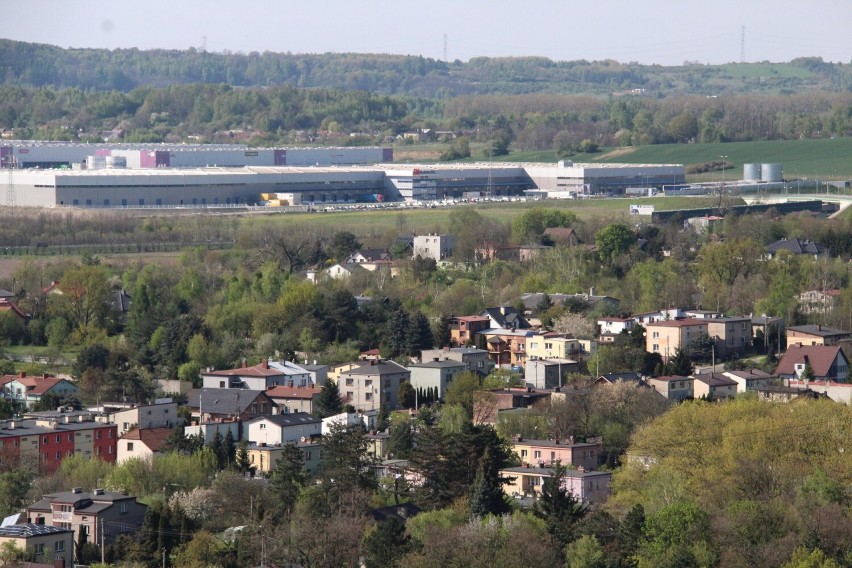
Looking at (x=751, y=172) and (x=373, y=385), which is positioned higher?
(x=751, y=172)

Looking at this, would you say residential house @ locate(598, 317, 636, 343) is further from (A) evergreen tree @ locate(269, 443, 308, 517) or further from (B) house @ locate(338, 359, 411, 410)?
(A) evergreen tree @ locate(269, 443, 308, 517)

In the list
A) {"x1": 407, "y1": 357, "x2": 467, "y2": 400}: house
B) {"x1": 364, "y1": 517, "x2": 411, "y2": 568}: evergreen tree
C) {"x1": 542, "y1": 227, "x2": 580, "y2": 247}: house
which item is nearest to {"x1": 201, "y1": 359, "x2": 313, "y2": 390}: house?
{"x1": 407, "y1": 357, "x2": 467, "y2": 400}: house

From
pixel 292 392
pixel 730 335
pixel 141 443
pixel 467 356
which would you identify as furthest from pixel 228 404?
pixel 730 335

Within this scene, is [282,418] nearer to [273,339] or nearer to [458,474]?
[458,474]

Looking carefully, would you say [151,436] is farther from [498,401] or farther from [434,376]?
[434,376]

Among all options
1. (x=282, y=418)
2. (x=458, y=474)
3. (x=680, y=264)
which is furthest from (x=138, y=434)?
(x=680, y=264)

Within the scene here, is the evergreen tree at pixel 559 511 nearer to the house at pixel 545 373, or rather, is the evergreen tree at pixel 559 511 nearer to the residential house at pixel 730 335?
the house at pixel 545 373

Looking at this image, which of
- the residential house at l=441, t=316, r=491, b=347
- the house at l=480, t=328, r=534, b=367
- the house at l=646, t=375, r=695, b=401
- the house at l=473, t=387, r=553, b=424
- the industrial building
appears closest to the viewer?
the house at l=473, t=387, r=553, b=424

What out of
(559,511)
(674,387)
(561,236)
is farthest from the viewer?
(561,236)
